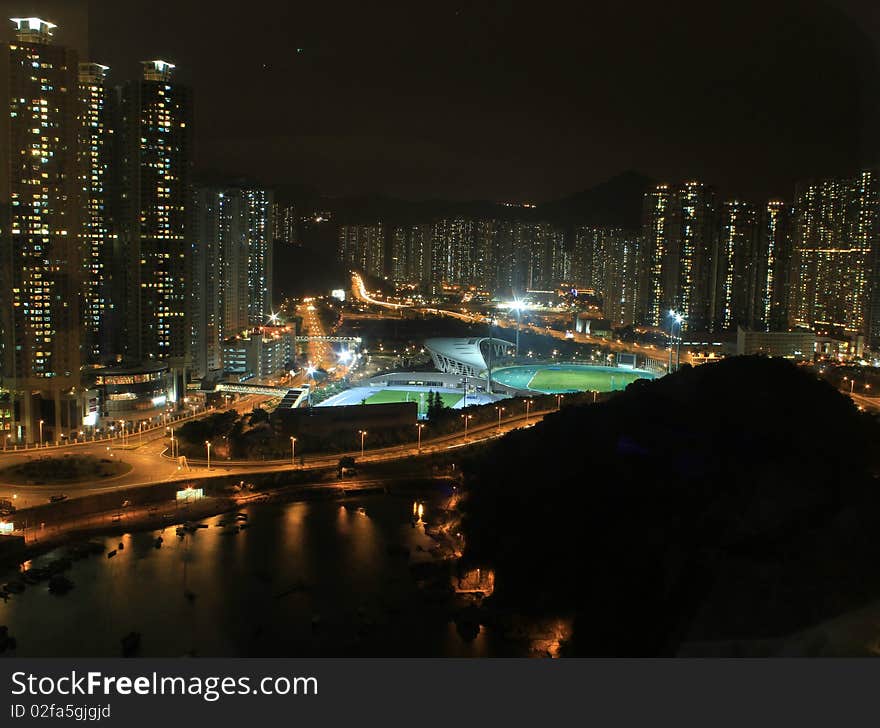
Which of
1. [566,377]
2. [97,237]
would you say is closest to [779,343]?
[566,377]

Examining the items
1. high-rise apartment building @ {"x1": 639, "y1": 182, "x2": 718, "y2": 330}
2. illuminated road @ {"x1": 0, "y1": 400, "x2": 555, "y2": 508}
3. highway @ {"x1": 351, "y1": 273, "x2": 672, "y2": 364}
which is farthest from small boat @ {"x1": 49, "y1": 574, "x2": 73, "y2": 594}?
high-rise apartment building @ {"x1": 639, "y1": 182, "x2": 718, "y2": 330}

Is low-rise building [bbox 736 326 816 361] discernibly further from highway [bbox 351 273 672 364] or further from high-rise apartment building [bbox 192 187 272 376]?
high-rise apartment building [bbox 192 187 272 376]

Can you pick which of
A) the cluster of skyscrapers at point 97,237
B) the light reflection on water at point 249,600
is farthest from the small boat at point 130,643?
the cluster of skyscrapers at point 97,237

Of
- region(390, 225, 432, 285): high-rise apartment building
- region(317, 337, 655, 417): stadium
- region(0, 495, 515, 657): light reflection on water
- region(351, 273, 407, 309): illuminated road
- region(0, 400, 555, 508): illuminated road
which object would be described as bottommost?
region(0, 495, 515, 657): light reflection on water

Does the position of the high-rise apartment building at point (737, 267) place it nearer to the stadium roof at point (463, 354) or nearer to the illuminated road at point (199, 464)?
the stadium roof at point (463, 354)

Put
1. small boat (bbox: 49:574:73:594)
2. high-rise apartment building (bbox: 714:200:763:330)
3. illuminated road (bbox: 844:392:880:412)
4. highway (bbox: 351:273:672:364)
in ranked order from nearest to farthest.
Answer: small boat (bbox: 49:574:73:594), illuminated road (bbox: 844:392:880:412), highway (bbox: 351:273:672:364), high-rise apartment building (bbox: 714:200:763:330)

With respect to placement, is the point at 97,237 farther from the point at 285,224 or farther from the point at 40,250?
the point at 285,224
